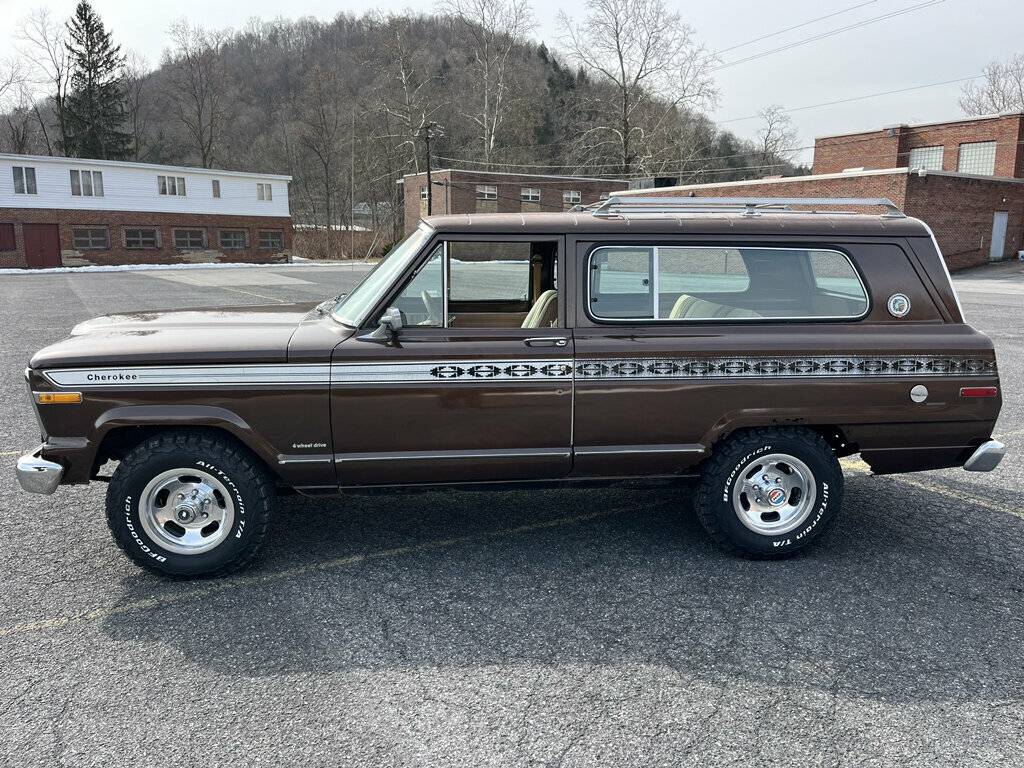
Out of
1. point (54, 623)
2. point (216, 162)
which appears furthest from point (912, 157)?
point (216, 162)

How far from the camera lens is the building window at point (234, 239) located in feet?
166

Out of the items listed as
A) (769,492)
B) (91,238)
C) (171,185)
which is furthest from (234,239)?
(769,492)

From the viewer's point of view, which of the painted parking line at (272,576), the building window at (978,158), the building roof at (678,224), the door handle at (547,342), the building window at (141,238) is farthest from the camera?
the building window at (141,238)

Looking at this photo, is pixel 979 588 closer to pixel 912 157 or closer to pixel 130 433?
pixel 130 433

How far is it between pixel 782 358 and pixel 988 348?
121 centimetres

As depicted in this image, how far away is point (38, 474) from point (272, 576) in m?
1.31

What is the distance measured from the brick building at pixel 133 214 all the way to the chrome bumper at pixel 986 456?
49982 millimetres

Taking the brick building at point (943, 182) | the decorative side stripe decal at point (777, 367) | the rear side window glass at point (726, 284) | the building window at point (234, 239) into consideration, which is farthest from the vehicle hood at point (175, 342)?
the building window at point (234, 239)

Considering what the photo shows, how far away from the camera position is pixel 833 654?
138 inches

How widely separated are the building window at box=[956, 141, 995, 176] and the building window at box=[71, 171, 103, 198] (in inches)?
1913

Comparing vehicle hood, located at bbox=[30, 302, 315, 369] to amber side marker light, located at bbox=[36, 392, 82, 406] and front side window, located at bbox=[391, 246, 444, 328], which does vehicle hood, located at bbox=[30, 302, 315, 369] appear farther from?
front side window, located at bbox=[391, 246, 444, 328]

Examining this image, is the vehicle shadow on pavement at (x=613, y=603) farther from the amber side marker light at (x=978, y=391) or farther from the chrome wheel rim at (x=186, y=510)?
the amber side marker light at (x=978, y=391)

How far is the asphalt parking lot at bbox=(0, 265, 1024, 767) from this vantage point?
2914 mm

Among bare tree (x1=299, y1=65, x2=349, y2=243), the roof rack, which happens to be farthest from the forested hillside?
the roof rack
